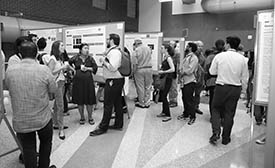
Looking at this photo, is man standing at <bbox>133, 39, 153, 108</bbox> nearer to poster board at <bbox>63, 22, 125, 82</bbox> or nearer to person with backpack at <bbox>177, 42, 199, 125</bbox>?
poster board at <bbox>63, 22, 125, 82</bbox>

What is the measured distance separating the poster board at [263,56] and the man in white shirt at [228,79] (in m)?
1.13

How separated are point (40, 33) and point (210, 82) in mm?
3977

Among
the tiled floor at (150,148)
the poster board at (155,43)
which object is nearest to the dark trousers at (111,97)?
the tiled floor at (150,148)

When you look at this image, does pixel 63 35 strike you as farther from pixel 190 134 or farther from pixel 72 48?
pixel 190 134

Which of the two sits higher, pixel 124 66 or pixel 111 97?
pixel 124 66

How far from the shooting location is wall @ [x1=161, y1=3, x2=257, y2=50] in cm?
968

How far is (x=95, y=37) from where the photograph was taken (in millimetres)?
4500

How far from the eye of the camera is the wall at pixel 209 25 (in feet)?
31.8

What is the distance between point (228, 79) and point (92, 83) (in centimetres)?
206

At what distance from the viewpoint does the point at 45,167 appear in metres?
2.26

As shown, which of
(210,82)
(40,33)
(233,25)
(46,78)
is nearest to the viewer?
(46,78)

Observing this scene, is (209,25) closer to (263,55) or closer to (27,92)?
(263,55)

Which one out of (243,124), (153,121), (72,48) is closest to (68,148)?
(153,121)

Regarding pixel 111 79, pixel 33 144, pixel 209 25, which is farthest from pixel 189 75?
pixel 209 25
